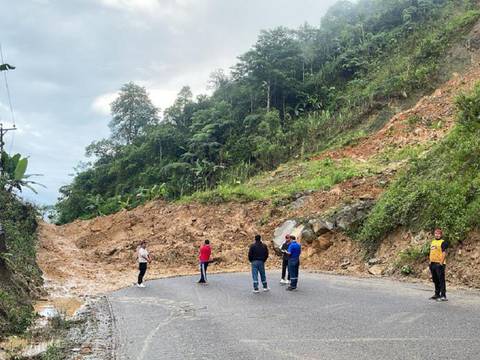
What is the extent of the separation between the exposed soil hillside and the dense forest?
340 cm

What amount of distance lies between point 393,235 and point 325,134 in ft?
67.6

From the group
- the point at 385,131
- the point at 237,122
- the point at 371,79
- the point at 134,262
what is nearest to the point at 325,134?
the point at 385,131

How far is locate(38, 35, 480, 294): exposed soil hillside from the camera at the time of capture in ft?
62.7

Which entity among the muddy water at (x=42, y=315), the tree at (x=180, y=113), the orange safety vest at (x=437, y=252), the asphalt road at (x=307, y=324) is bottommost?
the muddy water at (x=42, y=315)

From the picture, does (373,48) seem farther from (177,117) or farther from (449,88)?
(177,117)

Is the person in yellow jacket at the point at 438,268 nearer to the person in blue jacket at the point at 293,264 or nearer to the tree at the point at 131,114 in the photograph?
the person in blue jacket at the point at 293,264

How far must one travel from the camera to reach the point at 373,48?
46125 millimetres

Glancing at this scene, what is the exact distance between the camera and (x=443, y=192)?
15.0 meters

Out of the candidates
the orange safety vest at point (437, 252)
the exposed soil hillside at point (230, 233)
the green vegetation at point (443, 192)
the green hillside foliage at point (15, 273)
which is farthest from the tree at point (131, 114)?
the orange safety vest at point (437, 252)

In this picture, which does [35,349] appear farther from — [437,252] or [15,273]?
[437,252]

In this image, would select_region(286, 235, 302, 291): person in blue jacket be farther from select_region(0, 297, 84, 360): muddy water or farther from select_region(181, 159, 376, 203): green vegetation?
select_region(181, 159, 376, 203): green vegetation

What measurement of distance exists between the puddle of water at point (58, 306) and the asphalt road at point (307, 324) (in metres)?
1.28

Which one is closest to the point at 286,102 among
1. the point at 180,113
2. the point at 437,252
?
the point at 180,113

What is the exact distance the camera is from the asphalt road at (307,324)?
7.06m
